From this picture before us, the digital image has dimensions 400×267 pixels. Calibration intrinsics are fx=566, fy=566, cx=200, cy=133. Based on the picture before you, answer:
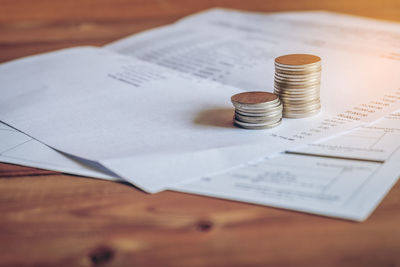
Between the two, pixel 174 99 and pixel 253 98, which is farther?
pixel 174 99

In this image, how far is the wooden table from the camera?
0.52 metres

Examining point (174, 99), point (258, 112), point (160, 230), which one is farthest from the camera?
point (174, 99)

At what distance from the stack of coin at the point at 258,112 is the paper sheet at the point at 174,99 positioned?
0.02 metres

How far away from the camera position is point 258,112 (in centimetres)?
78

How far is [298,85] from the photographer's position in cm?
81

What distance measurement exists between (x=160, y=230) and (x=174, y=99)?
→ 395 mm

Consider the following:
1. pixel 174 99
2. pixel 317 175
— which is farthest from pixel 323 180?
pixel 174 99

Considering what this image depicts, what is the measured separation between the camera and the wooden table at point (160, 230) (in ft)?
1.70

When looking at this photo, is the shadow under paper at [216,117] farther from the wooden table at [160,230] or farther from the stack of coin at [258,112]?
the wooden table at [160,230]

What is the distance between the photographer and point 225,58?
3.73 ft

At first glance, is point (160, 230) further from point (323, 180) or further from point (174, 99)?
point (174, 99)

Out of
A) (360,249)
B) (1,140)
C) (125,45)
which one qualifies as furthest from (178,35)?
(360,249)

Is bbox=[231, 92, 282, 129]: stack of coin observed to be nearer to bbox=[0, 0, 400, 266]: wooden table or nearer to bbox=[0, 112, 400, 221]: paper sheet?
bbox=[0, 112, 400, 221]: paper sheet

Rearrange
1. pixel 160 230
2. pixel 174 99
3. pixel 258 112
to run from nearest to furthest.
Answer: pixel 160 230, pixel 258 112, pixel 174 99
